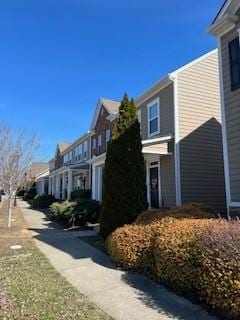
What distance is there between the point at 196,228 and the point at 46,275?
3.49 m

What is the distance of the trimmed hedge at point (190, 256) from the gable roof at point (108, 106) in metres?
15.3

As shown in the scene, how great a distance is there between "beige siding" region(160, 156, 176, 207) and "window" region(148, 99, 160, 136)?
1.79 meters

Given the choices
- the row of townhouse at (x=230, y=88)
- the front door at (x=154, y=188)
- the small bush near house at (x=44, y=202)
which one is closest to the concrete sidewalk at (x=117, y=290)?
the row of townhouse at (x=230, y=88)

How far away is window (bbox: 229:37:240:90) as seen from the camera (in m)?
9.79

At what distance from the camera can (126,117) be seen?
11102mm

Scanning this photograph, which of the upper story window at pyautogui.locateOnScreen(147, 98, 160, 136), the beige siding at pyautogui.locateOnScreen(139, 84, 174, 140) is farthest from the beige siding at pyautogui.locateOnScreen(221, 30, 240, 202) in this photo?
the upper story window at pyautogui.locateOnScreen(147, 98, 160, 136)

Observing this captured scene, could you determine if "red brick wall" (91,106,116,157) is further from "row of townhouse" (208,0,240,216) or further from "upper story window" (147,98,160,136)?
"row of townhouse" (208,0,240,216)

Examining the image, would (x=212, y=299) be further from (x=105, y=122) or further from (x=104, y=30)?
(x=105, y=122)

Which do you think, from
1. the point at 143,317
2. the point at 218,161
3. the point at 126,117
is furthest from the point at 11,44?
the point at 143,317

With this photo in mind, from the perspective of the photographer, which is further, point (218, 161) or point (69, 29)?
point (218, 161)

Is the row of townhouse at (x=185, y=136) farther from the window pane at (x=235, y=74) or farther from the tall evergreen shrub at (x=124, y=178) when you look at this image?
the window pane at (x=235, y=74)

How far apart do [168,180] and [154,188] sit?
1413mm

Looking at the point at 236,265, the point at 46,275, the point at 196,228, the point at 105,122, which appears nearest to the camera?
the point at 236,265

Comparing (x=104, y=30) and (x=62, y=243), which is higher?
(x=104, y=30)
